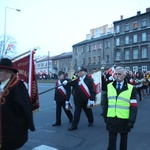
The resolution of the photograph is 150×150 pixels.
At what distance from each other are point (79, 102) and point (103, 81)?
123 inches

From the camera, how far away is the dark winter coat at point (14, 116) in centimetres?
318

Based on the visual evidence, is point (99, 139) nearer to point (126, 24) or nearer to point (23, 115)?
point (23, 115)

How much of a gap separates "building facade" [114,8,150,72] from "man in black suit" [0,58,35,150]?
165ft

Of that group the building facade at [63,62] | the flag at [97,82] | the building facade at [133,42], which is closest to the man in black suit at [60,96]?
the flag at [97,82]

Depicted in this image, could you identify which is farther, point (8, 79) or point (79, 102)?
point (79, 102)

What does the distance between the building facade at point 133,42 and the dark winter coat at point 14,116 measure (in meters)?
50.4

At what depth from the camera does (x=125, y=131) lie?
14.6 ft

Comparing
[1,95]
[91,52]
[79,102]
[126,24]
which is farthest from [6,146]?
[91,52]

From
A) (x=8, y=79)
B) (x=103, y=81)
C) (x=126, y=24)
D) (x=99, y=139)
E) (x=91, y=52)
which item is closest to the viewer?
(x=8, y=79)

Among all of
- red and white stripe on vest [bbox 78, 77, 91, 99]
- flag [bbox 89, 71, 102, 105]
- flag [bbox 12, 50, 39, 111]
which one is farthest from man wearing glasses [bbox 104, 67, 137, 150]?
flag [bbox 89, 71, 102, 105]

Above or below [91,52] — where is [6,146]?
below

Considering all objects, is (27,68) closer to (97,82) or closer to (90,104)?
(90,104)

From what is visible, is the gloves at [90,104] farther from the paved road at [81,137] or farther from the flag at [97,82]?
the flag at [97,82]

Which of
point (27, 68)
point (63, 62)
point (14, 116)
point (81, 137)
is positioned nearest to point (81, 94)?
point (81, 137)
